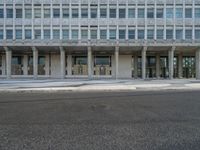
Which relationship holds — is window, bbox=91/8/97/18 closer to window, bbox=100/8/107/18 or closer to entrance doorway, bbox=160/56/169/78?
window, bbox=100/8/107/18

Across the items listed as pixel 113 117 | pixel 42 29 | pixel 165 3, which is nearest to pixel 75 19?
pixel 42 29

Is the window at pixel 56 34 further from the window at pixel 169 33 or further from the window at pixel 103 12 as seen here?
the window at pixel 169 33

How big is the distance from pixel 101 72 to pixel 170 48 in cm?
1482

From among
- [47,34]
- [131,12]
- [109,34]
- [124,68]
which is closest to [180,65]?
[124,68]

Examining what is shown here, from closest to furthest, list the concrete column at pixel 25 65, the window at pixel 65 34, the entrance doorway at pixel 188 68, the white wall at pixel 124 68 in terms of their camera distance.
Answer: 1. the window at pixel 65 34
2. the concrete column at pixel 25 65
3. the white wall at pixel 124 68
4. the entrance doorway at pixel 188 68

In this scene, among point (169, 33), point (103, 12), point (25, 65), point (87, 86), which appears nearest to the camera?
point (87, 86)

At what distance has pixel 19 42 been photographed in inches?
1547

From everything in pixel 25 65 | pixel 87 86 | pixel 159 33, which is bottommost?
pixel 87 86

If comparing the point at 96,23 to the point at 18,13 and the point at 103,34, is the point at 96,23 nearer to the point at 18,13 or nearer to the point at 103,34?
the point at 103,34

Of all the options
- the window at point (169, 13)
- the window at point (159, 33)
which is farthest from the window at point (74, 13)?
the window at point (169, 13)

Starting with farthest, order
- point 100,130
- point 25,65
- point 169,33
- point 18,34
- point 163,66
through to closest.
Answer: point 163,66
point 25,65
point 18,34
point 169,33
point 100,130

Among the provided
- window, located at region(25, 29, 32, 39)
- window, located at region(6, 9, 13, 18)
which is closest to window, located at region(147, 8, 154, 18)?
window, located at region(25, 29, 32, 39)

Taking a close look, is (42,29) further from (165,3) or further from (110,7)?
(165,3)

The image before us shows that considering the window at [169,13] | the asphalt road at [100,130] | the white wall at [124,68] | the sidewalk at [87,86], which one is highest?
the window at [169,13]
